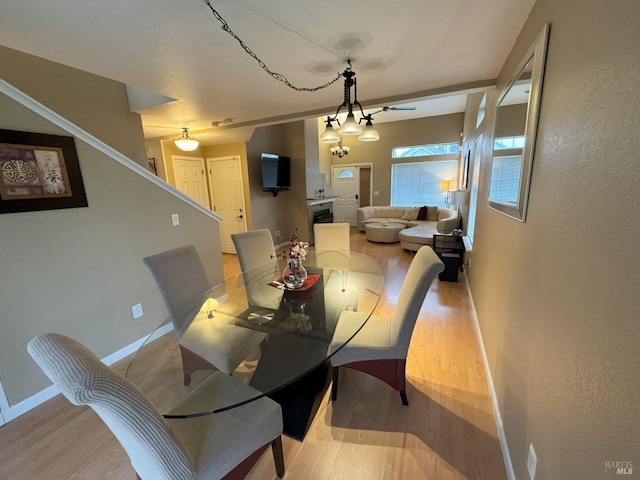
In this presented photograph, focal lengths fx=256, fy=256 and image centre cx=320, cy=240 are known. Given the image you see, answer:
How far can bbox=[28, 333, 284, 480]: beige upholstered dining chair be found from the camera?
0.68 metres

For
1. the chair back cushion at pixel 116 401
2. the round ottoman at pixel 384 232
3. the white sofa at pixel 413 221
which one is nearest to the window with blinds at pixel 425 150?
the white sofa at pixel 413 221

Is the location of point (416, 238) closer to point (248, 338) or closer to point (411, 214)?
point (411, 214)

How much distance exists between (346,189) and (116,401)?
822cm

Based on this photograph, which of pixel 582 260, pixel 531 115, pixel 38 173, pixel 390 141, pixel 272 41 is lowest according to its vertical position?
pixel 582 260

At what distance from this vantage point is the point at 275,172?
17.7 ft

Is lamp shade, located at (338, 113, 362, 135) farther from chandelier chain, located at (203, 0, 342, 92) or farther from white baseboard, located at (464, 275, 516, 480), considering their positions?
white baseboard, located at (464, 275, 516, 480)

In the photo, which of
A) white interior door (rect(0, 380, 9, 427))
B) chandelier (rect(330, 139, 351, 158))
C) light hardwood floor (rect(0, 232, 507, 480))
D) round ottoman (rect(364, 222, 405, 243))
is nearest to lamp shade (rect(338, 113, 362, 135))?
light hardwood floor (rect(0, 232, 507, 480))

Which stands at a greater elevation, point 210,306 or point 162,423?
point 162,423

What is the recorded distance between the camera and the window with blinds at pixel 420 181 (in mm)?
7215

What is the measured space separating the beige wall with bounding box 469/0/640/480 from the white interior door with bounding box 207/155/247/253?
4.81m

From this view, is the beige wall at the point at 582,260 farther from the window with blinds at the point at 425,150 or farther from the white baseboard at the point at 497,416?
the window with blinds at the point at 425,150

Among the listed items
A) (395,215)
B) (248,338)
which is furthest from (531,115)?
(395,215)

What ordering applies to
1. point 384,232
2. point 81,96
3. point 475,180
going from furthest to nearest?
point 384,232 → point 475,180 → point 81,96

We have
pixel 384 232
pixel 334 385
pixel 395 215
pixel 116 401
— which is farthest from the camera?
pixel 395 215
